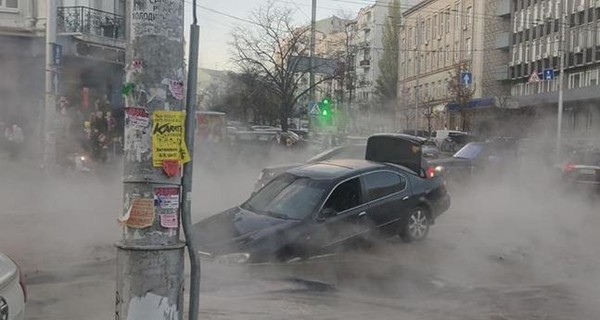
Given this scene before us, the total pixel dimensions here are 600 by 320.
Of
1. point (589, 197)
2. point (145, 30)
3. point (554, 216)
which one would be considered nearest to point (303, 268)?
point (145, 30)

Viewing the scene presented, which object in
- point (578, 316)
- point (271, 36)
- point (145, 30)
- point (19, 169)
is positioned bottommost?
point (578, 316)

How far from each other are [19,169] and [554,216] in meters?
Result: 7.50

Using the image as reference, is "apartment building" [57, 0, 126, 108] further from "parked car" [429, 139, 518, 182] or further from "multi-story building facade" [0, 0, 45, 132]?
"parked car" [429, 139, 518, 182]

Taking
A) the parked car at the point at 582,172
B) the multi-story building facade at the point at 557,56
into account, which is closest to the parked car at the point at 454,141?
the multi-story building facade at the point at 557,56

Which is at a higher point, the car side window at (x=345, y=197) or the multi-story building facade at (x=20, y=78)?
the multi-story building facade at (x=20, y=78)

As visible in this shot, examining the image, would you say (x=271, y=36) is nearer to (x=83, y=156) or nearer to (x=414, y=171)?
(x=83, y=156)

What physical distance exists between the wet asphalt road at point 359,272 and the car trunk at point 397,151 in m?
0.91

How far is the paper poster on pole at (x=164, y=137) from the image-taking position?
2293 millimetres

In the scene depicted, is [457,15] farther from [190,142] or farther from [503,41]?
[190,142]

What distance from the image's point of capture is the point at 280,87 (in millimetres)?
25578

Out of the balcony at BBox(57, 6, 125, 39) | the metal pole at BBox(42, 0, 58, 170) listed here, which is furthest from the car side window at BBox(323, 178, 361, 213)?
the balcony at BBox(57, 6, 125, 39)

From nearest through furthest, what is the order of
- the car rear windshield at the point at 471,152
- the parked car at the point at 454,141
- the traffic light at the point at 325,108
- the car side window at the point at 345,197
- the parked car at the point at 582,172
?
the car side window at the point at 345,197
the parked car at the point at 582,172
the car rear windshield at the point at 471,152
the traffic light at the point at 325,108
the parked car at the point at 454,141

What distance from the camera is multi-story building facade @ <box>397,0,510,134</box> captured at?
130ft

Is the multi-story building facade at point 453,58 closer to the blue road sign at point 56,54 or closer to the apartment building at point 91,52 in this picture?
the apartment building at point 91,52
